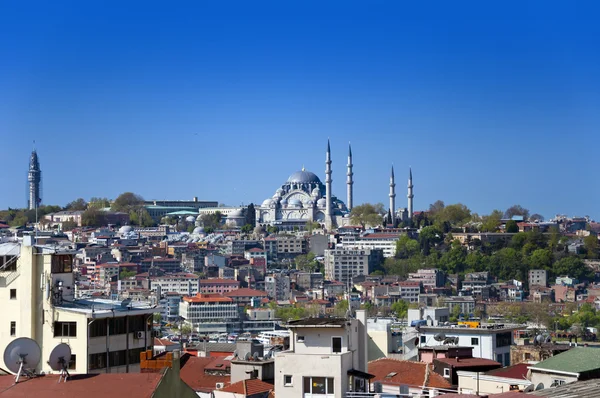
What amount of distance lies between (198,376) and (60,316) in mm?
4611

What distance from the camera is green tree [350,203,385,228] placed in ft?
344

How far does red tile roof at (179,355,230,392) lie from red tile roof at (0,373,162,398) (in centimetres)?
578

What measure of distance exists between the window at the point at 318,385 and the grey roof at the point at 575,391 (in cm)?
162

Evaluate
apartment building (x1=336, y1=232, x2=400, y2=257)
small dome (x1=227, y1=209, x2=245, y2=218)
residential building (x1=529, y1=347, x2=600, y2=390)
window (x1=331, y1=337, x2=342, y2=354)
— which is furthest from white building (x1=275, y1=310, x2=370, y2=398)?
small dome (x1=227, y1=209, x2=245, y2=218)

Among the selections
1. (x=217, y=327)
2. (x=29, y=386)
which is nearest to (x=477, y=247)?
(x=217, y=327)

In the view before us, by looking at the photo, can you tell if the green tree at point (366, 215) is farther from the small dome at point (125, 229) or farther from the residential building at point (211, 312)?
the residential building at point (211, 312)

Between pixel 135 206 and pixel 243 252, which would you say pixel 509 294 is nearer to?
pixel 243 252

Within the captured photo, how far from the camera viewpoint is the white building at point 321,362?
28.3 feet

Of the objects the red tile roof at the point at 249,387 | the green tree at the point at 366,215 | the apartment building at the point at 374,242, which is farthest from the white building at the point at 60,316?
the green tree at the point at 366,215

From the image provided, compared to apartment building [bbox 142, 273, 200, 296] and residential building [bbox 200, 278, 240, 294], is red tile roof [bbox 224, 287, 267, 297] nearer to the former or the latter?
→ residential building [bbox 200, 278, 240, 294]

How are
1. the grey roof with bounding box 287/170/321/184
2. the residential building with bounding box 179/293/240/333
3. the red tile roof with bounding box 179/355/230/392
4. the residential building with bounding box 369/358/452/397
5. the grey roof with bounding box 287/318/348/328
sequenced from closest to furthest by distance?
the grey roof with bounding box 287/318/348/328 < the residential building with bounding box 369/358/452/397 < the red tile roof with bounding box 179/355/230/392 < the residential building with bounding box 179/293/240/333 < the grey roof with bounding box 287/170/321/184

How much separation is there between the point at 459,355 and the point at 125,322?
4293 millimetres

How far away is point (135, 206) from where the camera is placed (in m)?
121

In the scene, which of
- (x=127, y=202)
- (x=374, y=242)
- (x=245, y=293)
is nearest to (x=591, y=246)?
(x=374, y=242)
